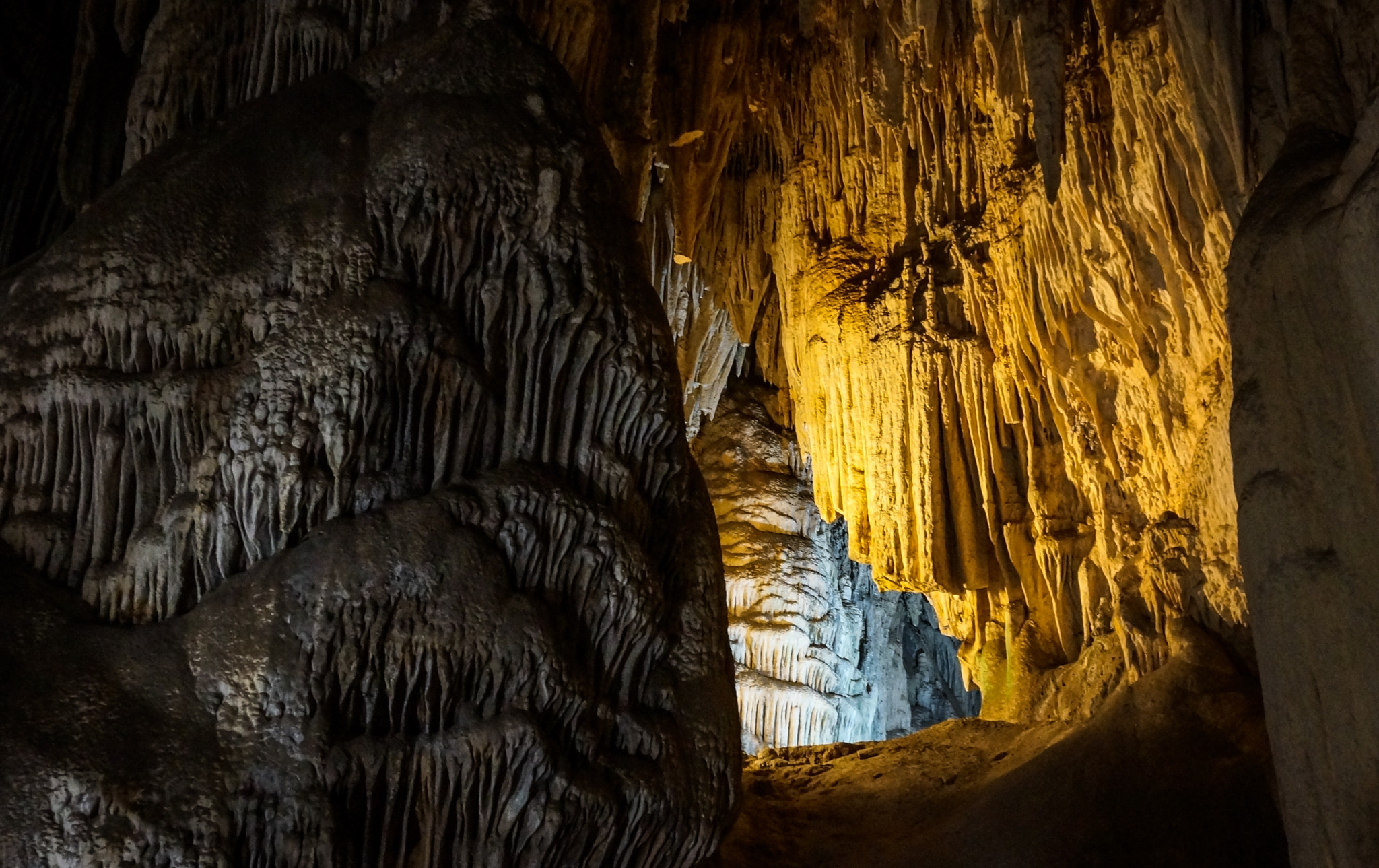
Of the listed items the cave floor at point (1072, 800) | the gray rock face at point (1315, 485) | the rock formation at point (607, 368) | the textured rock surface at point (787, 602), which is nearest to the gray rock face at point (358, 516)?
the rock formation at point (607, 368)

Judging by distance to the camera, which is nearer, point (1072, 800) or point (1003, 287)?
point (1072, 800)

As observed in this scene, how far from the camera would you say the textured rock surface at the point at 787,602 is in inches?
452

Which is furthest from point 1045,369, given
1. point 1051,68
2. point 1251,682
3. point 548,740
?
point 548,740

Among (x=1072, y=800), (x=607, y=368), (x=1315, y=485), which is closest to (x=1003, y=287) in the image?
(x=1072, y=800)

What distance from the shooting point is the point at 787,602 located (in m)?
11.8

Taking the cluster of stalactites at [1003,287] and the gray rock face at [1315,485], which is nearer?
the gray rock face at [1315,485]

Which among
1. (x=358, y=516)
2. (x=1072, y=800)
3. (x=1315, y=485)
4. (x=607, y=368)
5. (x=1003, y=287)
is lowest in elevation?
(x=1072, y=800)

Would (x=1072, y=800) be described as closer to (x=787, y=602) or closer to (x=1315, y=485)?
(x=1315, y=485)

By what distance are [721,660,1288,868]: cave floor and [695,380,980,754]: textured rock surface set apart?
4.16 meters

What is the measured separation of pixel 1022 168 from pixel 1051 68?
4.17ft

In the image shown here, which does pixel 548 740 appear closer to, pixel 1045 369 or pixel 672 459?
pixel 672 459

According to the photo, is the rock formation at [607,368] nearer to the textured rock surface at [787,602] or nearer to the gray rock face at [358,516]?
the gray rock face at [358,516]

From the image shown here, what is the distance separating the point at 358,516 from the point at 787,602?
7834mm

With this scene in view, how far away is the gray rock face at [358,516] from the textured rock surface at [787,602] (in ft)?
20.8
